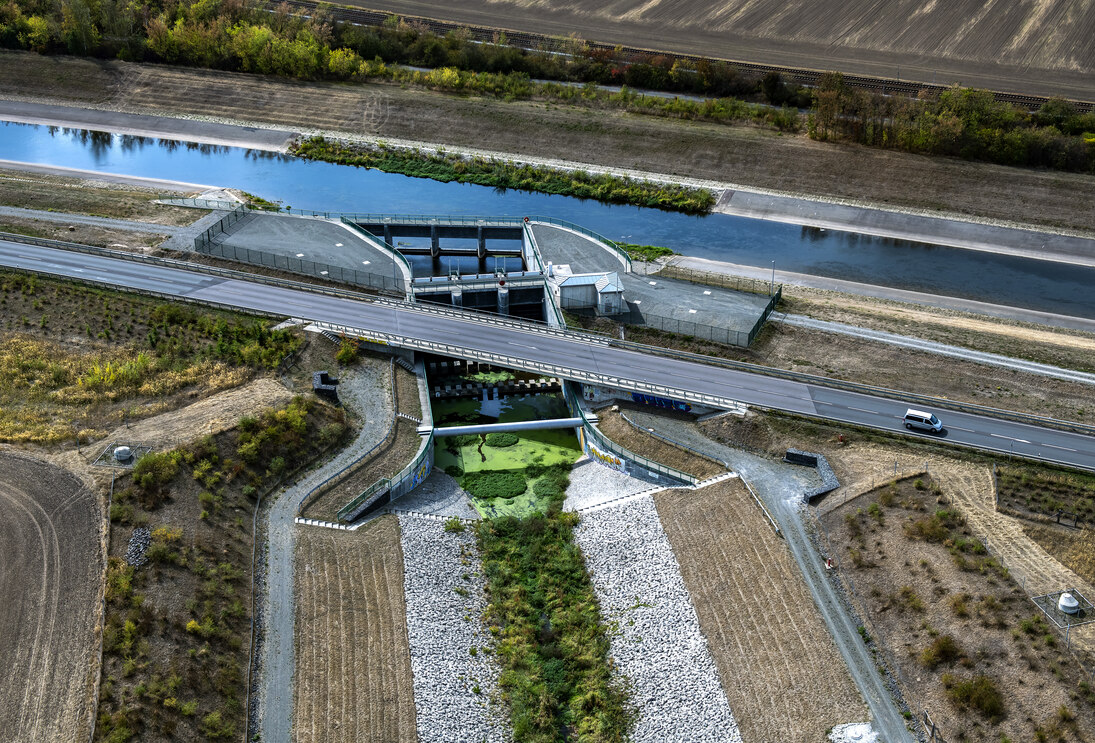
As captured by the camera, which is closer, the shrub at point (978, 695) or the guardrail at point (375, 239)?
the shrub at point (978, 695)

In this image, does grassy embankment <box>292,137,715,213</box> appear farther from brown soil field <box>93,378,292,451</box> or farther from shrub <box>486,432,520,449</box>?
brown soil field <box>93,378,292,451</box>

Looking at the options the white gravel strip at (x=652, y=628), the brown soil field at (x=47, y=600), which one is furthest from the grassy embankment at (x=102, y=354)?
the white gravel strip at (x=652, y=628)

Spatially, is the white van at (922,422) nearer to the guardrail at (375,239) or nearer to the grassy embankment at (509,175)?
the guardrail at (375,239)

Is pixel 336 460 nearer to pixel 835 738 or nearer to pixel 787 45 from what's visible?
pixel 835 738

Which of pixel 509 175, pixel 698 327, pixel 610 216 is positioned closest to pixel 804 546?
pixel 698 327

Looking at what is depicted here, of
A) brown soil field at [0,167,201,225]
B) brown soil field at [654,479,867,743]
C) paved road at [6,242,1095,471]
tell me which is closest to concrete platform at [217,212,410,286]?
paved road at [6,242,1095,471]

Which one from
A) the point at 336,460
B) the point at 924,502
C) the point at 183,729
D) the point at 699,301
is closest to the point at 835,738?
the point at 924,502
